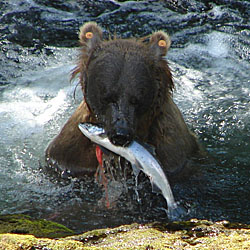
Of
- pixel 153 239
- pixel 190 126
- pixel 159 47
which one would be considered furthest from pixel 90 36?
pixel 153 239

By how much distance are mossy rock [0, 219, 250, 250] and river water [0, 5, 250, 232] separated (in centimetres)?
159

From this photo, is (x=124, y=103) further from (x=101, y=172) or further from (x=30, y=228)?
(x=30, y=228)

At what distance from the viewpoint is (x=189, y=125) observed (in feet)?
22.2

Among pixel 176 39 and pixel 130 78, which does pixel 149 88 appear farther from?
pixel 176 39

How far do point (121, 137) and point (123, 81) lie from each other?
0.61m

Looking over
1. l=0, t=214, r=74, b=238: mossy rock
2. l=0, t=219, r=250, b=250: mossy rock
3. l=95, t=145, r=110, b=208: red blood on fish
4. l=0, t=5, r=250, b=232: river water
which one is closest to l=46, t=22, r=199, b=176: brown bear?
l=95, t=145, r=110, b=208: red blood on fish

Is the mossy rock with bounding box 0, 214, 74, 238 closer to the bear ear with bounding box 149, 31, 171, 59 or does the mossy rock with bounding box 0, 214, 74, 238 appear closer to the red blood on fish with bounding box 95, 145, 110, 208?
the red blood on fish with bounding box 95, 145, 110, 208

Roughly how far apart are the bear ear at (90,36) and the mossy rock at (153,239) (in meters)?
2.22

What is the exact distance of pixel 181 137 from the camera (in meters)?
5.44

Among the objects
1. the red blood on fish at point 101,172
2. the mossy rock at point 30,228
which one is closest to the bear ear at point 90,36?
the red blood on fish at point 101,172

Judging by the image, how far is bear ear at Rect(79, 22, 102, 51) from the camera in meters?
4.85

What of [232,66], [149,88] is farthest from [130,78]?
[232,66]

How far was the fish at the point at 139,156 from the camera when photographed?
3.94 m

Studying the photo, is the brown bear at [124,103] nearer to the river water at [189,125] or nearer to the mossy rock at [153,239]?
the river water at [189,125]
